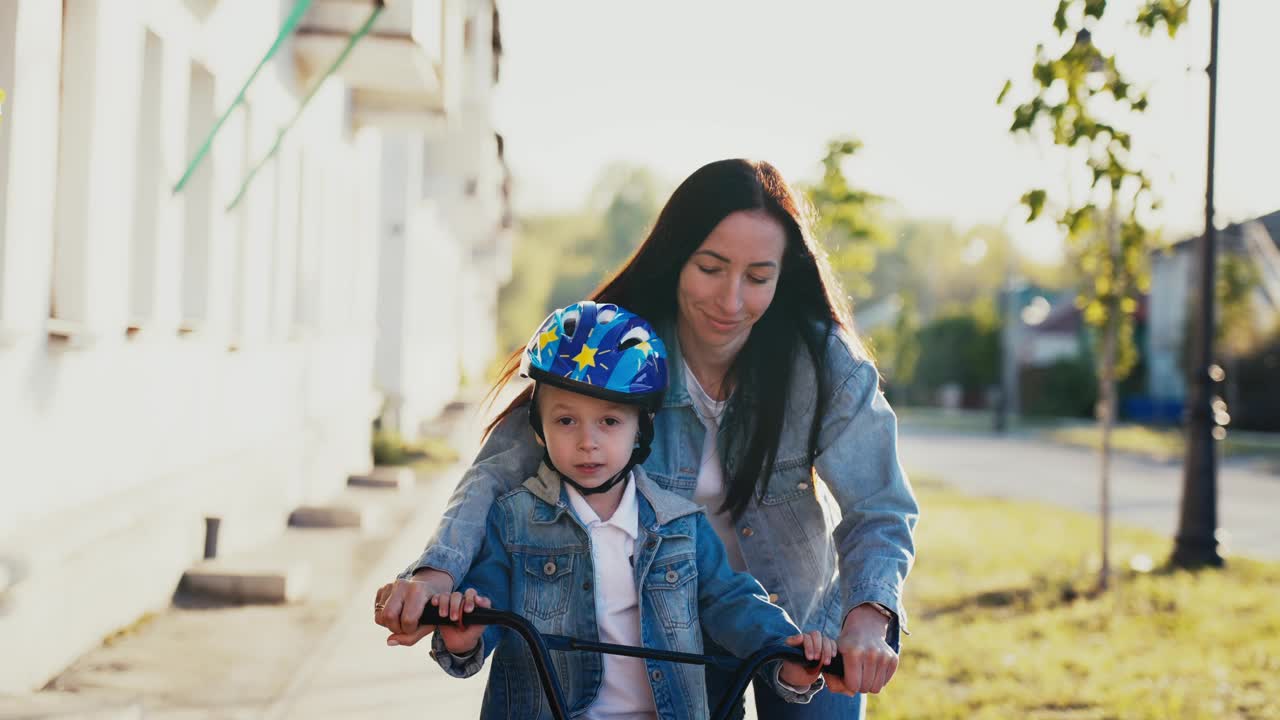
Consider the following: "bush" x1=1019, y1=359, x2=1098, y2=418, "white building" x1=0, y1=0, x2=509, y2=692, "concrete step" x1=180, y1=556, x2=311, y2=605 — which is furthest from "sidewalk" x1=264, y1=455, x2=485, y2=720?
"bush" x1=1019, y1=359, x2=1098, y2=418

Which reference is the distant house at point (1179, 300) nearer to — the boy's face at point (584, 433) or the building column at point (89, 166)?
the building column at point (89, 166)

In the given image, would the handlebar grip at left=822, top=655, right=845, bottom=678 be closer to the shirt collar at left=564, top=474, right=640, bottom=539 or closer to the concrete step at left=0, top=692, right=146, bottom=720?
the shirt collar at left=564, top=474, right=640, bottom=539

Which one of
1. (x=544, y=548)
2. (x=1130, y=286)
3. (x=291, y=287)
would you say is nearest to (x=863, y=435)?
(x=544, y=548)

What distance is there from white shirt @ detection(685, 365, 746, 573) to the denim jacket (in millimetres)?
24

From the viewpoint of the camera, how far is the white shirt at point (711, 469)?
3.59 meters

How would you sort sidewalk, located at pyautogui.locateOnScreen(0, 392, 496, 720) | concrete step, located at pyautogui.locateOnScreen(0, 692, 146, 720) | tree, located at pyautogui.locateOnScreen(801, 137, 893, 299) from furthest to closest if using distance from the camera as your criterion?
tree, located at pyautogui.locateOnScreen(801, 137, 893, 299) → sidewalk, located at pyautogui.locateOnScreen(0, 392, 496, 720) → concrete step, located at pyautogui.locateOnScreen(0, 692, 146, 720)

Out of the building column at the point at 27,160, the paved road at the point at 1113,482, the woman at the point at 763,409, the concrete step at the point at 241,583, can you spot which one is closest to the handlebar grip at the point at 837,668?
the woman at the point at 763,409

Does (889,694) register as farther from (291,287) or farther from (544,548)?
(291,287)

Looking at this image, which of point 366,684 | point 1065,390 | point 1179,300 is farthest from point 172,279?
point 1179,300

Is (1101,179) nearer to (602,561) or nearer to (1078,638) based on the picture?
(1078,638)

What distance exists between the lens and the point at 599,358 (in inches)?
122

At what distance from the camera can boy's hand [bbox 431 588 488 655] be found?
2840 mm

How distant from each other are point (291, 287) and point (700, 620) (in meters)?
10.0

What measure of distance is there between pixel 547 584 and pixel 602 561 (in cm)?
14
